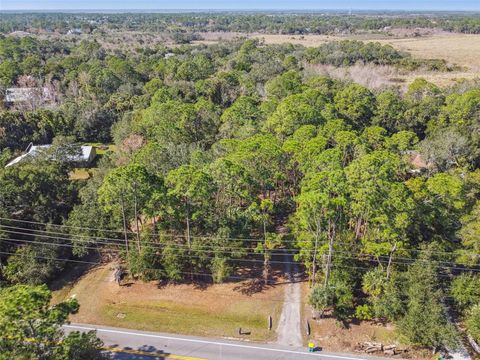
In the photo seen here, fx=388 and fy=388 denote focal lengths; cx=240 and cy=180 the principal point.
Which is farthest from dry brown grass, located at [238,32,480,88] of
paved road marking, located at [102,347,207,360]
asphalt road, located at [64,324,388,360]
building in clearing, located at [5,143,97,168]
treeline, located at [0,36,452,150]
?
paved road marking, located at [102,347,207,360]

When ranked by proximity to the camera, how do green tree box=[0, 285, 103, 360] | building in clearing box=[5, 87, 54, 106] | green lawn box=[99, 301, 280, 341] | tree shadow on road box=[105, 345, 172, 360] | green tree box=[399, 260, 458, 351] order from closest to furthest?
green tree box=[0, 285, 103, 360] → green tree box=[399, 260, 458, 351] → tree shadow on road box=[105, 345, 172, 360] → green lawn box=[99, 301, 280, 341] → building in clearing box=[5, 87, 54, 106]

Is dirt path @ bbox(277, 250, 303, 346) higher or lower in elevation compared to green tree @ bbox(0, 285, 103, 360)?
lower

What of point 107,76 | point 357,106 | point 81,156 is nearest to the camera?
point 81,156

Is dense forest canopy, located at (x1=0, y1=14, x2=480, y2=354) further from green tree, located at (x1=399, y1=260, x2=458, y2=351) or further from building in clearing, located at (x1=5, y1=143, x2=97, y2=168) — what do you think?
building in clearing, located at (x1=5, y1=143, x2=97, y2=168)

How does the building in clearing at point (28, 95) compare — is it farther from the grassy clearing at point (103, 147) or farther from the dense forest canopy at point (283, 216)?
the dense forest canopy at point (283, 216)

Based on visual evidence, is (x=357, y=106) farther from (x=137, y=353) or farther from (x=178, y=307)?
(x=137, y=353)

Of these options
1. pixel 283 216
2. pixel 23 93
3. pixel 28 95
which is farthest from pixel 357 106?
pixel 23 93

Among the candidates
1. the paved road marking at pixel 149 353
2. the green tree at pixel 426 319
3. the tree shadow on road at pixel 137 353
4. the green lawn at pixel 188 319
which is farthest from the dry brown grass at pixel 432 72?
the tree shadow on road at pixel 137 353
